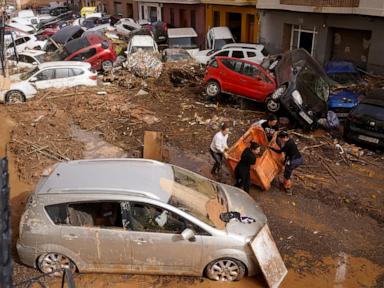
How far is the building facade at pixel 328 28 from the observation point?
17.0 metres

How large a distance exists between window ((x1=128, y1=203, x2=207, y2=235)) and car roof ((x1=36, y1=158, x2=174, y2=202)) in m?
0.20

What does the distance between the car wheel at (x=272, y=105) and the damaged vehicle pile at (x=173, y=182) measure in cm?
4

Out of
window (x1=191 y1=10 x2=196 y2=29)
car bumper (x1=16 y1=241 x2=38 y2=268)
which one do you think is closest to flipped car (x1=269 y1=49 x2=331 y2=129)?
car bumper (x1=16 y1=241 x2=38 y2=268)

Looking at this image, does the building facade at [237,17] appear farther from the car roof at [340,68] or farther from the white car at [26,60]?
the white car at [26,60]

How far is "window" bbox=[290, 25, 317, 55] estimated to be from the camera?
66.7 ft

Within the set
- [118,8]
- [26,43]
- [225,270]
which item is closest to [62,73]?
[26,43]

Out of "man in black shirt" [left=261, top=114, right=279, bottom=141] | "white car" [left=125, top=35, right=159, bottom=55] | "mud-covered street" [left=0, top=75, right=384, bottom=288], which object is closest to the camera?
"mud-covered street" [left=0, top=75, right=384, bottom=288]

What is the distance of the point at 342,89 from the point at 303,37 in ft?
23.5

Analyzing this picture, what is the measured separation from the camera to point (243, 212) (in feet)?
21.3

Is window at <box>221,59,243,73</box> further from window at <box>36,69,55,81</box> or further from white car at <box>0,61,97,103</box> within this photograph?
window at <box>36,69,55,81</box>

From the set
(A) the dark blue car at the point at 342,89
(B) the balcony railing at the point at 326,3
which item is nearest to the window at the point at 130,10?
(B) the balcony railing at the point at 326,3

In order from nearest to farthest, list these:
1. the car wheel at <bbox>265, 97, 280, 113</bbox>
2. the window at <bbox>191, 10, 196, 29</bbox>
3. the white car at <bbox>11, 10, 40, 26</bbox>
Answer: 1. the car wheel at <bbox>265, 97, 280, 113</bbox>
2. the window at <bbox>191, 10, 196, 29</bbox>
3. the white car at <bbox>11, 10, 40, 26</bbox>

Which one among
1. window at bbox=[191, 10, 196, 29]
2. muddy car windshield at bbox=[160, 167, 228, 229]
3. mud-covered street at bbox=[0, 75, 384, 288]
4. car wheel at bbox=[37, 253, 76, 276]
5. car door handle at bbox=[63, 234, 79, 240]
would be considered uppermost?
window at bbox=[191, 10, 196, 29]

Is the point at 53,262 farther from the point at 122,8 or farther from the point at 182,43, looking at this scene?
the point at 122,8
